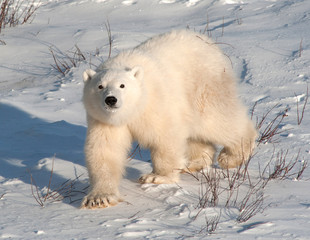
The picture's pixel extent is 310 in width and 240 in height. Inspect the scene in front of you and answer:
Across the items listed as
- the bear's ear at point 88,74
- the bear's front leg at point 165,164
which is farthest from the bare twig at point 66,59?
the bear's front leg at point 165,164

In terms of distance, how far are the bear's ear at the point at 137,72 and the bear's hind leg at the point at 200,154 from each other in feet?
4.05

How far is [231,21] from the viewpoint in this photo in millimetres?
8508

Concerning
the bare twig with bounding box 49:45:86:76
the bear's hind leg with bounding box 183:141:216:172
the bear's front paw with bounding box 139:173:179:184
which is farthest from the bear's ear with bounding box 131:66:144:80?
the bare twig with bounding box 49:45:86:76

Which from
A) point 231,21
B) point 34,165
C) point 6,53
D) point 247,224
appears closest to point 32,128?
point 34,165

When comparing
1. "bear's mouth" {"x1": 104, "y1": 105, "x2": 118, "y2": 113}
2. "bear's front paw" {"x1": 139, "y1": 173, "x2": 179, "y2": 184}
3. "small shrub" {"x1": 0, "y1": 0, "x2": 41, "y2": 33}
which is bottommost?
"bear's front paw" {"x1": 139, "y1": 173, "x2": 179, "y2": 184}

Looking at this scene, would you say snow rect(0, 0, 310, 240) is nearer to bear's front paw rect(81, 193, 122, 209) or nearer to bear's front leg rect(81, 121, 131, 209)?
bear's front paw rect(81, 193, 122, 209)

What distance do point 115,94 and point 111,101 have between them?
0.06 m

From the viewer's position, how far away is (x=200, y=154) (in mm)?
5320

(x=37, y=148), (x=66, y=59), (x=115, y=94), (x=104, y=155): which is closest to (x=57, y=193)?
(x=104, y=155)

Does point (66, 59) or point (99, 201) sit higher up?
point (66, 59)

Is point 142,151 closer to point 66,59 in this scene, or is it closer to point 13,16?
point 66,59

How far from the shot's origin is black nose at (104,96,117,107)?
399 centimetres

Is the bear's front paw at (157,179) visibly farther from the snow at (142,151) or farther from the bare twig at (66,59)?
the bare twig at (66,59)

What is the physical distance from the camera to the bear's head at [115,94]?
13.3 feet
